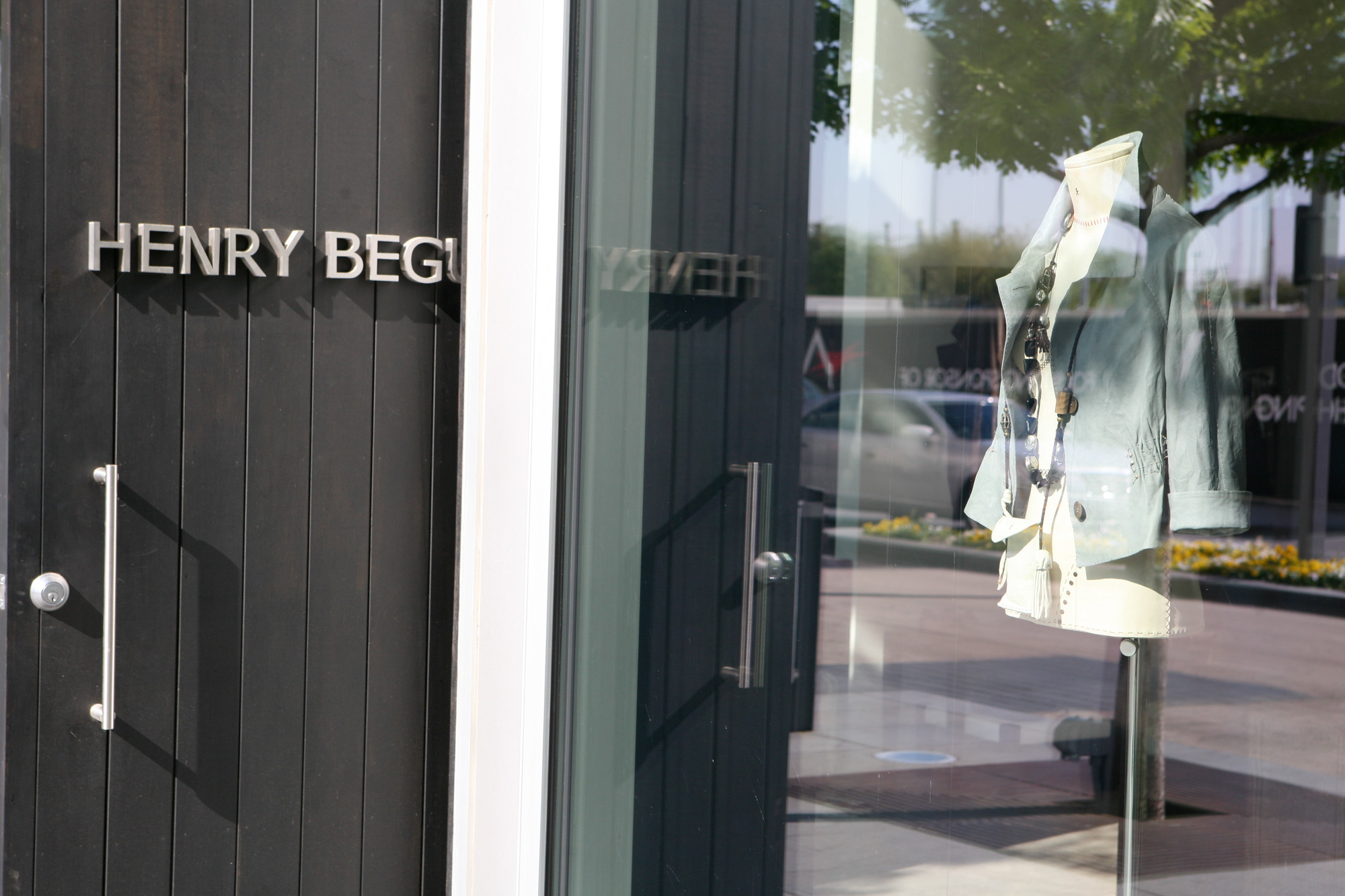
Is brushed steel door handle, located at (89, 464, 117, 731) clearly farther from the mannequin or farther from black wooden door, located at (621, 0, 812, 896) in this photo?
the mannequin

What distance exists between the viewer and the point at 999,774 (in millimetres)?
2061

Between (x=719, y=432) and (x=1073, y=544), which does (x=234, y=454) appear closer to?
(x=719, y=432)

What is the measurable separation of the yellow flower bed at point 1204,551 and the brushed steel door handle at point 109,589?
1.42 metres

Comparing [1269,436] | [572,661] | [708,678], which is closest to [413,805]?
[572,661]

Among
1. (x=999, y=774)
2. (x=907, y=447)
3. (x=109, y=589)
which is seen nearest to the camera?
(x=907, y=447)

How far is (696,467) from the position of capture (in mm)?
2012

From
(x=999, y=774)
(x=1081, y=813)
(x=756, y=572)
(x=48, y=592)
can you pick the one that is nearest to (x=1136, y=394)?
(x=756, y=572)

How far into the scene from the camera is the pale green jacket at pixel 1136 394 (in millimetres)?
1517

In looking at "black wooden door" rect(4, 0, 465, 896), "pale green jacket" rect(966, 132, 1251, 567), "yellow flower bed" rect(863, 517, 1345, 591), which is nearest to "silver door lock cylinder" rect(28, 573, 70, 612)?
"black wooden door" rect(4, 0, 465, 896)

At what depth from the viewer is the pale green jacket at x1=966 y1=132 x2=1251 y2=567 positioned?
1517 mm

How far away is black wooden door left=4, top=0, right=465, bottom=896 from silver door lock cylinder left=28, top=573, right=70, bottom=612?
20mm

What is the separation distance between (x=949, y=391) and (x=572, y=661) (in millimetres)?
1055

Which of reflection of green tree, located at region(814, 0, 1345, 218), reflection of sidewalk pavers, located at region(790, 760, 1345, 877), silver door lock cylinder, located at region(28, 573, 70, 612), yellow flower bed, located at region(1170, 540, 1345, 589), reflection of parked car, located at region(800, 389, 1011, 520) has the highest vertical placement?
reflection of green tree, located at region(814, 0, 1345, 218)

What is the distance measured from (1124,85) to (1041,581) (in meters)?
1.41
